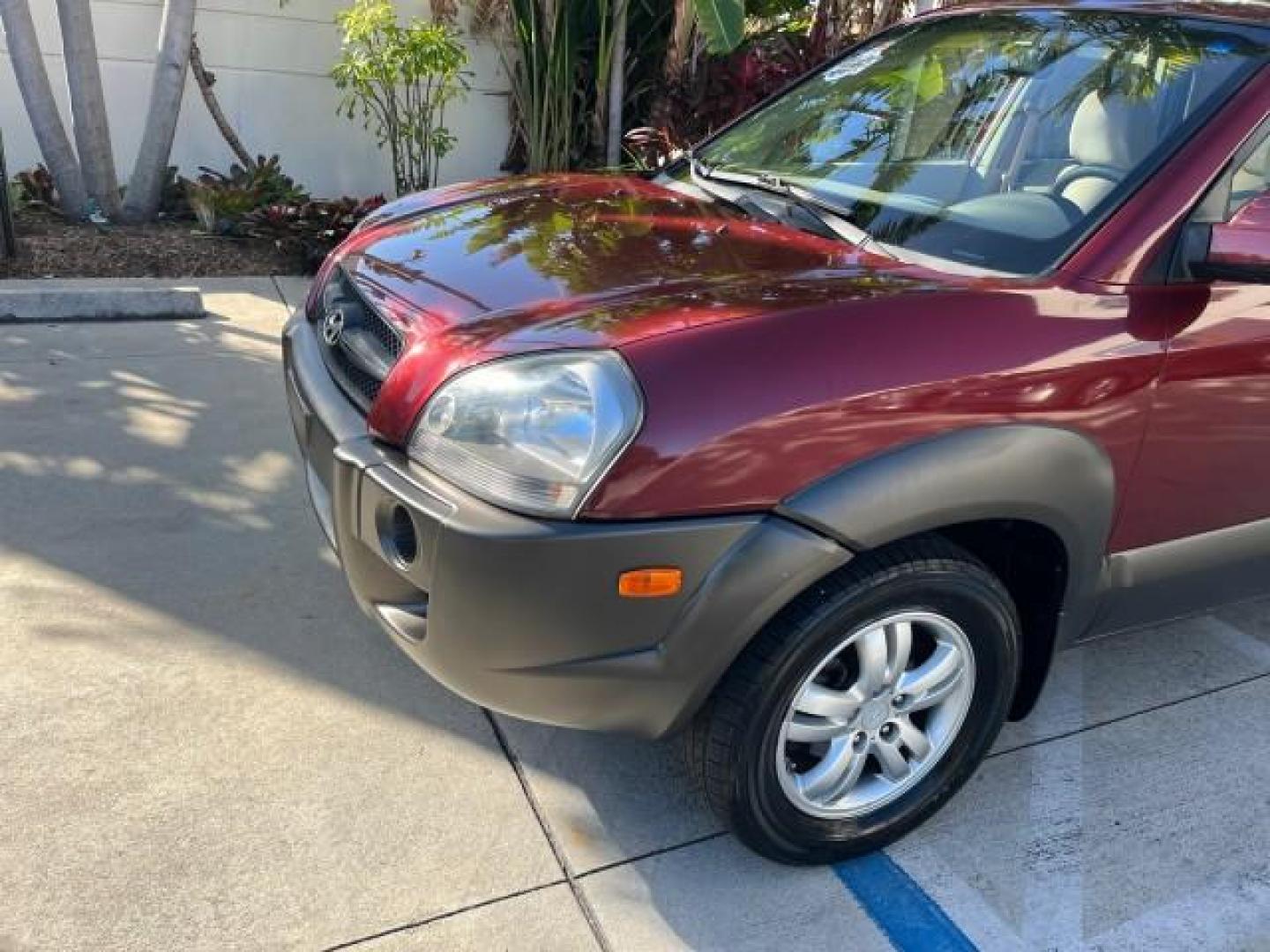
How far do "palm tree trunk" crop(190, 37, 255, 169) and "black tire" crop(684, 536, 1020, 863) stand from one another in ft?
21.5

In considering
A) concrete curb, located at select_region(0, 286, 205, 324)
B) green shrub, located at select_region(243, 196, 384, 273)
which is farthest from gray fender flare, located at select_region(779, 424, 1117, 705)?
green shrub, located at select_region(243, 196, 384, 273)

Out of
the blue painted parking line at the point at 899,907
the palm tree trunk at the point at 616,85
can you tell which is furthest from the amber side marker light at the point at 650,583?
Result: the palm tree trunk at the point at 616,85

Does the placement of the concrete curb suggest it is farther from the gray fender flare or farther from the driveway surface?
the gray fender flare

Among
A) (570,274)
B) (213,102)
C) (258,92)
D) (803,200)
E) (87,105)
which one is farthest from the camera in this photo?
(258,92)

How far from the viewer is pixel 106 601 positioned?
10.4ft

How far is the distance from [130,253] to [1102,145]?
214 inches

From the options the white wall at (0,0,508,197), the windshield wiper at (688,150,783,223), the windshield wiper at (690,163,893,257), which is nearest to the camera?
the windshield wiper at (690,163,893,257)

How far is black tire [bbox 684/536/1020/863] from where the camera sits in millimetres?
2141

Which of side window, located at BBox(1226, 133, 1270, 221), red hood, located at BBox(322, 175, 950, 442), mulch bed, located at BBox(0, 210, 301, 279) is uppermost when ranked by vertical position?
side window, located at BBox(1226, 133, 1270, 221)

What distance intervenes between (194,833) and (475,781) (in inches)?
23.9

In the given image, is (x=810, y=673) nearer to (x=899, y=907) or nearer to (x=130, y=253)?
(x=899, y=907)

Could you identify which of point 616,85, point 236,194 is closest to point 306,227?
point 236,194

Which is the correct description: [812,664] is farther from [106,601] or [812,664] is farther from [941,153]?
[106,601]

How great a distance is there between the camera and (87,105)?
655cm
